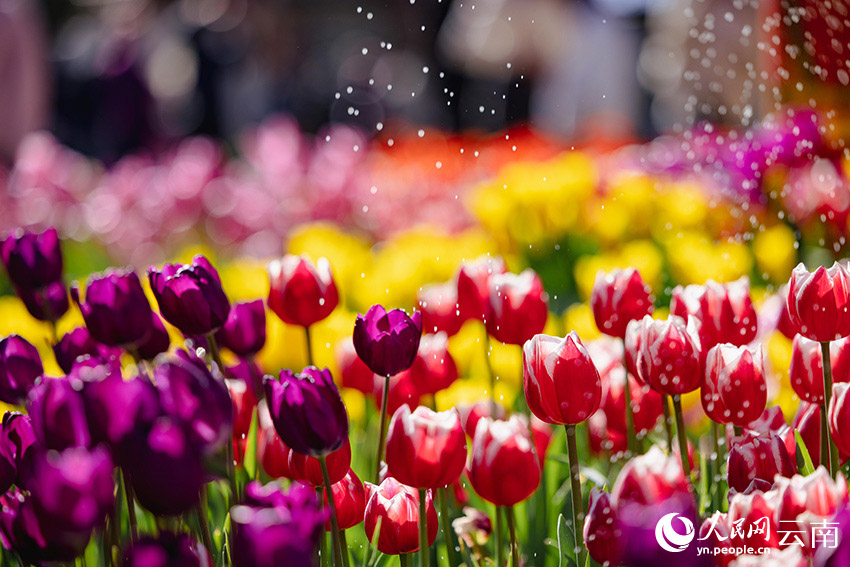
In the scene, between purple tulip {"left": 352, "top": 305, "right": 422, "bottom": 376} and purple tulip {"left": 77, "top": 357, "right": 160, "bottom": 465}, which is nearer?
purple tulip {"left": 77, "top": 357, "right": 160, "bottom": 465}

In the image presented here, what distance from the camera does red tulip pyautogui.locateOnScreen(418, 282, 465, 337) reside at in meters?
0.87

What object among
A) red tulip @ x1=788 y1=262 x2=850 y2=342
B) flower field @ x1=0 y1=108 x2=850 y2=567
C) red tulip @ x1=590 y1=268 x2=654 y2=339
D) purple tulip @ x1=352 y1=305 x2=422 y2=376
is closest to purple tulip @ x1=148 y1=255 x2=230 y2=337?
flower field @ x1=0 y1=108 x2=850 y2=567

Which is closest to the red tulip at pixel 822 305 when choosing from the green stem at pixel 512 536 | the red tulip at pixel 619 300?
the red tulip at pixel 619 300

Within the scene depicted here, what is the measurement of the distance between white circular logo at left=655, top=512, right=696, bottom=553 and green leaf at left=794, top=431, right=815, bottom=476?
271mm

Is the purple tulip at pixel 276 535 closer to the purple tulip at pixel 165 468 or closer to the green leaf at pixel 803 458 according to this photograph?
the purple tulip at pixel 165 468

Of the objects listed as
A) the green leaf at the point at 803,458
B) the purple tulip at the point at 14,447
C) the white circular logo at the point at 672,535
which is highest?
the purple tulip at the point at 14,447

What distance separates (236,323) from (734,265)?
60 cm

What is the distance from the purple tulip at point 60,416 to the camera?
0.45 metres

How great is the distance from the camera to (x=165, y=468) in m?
0.42

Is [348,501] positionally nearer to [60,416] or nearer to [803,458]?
[60,416]

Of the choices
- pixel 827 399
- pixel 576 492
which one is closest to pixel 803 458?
pixel 827 399

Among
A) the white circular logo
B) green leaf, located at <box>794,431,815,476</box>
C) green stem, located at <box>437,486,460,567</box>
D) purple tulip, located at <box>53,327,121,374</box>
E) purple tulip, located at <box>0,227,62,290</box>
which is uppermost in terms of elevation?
purple tulip, located at <box>0,227,62,290</box>

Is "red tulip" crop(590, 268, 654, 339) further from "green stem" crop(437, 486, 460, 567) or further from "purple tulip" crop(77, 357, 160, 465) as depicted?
"purple tulip" crop(77, 357, 160, 465)

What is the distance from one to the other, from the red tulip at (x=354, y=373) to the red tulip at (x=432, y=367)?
4.0 inches
